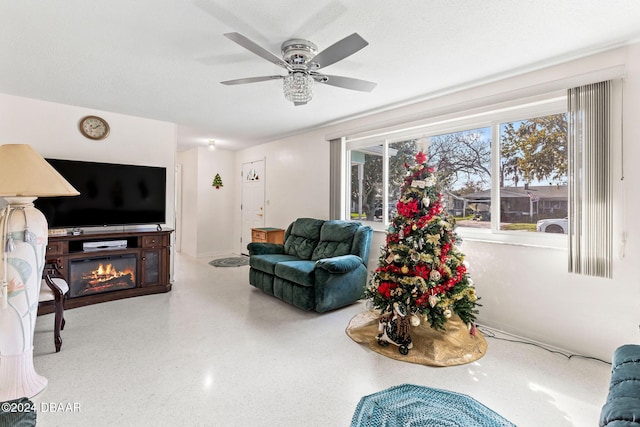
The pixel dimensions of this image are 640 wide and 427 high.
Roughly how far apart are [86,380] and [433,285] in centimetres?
267

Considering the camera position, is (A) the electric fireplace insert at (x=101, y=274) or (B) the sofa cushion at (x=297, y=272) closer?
(B) the sofa cushion at (x=297, y=272)

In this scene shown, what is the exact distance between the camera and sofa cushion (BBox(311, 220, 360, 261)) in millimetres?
3848

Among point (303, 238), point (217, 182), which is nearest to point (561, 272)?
point (303, 238)

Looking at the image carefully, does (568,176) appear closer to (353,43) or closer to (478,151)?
(478,151)

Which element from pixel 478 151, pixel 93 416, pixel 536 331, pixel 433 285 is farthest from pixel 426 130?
pixel 93 416

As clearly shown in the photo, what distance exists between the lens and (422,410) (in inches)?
71.9

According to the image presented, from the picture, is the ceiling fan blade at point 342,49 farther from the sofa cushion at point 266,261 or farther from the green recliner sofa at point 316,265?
the sofa cushion at point 266,261

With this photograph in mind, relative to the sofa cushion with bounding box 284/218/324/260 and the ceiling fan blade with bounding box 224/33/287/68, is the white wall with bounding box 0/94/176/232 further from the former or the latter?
the ceiling fan blade with bounding box 224/33/287/68

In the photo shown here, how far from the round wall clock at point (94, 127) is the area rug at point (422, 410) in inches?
171

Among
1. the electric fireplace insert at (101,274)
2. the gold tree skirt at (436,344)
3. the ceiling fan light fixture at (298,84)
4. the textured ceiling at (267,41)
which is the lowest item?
the gold tree skirt at (436,344)

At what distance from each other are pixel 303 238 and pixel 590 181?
3185 mm

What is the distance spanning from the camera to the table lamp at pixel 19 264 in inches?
75.5

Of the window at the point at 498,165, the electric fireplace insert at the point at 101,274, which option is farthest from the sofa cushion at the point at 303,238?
the electric fireplace insert at the point at 101,274

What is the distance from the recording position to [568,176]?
2.50 m
